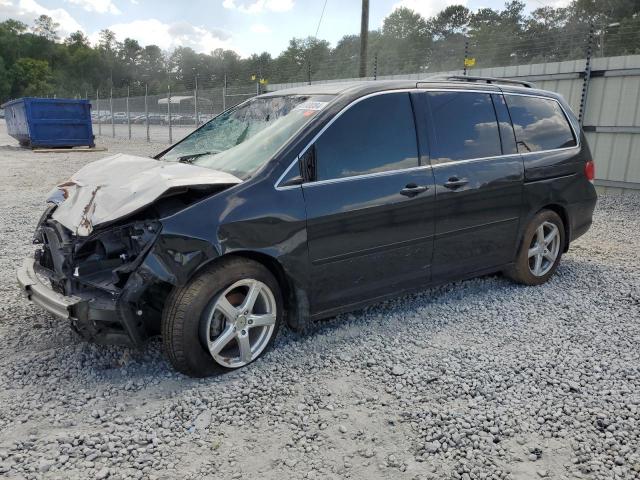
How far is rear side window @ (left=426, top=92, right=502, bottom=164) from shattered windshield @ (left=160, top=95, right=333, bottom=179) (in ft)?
2.97

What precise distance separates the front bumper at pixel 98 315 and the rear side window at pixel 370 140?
4.72ft

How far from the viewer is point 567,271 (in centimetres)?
538

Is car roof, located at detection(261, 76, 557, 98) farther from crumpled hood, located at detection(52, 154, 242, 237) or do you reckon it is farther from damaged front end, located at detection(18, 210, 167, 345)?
damaged front end, located at detection(18, 210, 167, 345)

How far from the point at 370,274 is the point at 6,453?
7.58 ft

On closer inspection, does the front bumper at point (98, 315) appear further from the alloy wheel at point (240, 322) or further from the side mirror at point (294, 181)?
the side mirror at point (294, 181)

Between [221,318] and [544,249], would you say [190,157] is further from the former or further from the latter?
[544,249]

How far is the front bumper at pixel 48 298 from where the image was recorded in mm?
2898

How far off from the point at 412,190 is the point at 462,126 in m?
0.81

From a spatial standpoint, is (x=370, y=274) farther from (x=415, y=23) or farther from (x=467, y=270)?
(x=415, y=23)

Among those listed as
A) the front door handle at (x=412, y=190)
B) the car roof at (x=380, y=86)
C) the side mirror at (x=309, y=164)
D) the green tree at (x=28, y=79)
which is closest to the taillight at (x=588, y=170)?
the car roof at (x=380, y=86)

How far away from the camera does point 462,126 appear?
416cm

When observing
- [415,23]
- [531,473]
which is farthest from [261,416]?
[415,23]

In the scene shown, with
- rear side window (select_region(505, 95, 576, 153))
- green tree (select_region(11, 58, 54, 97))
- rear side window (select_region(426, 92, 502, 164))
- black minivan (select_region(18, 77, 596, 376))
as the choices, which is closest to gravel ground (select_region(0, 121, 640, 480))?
black minivan (select_region(18, 77, 596, 376))

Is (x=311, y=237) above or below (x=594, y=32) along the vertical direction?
below
